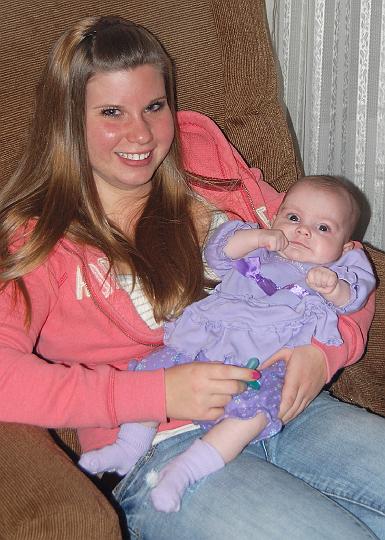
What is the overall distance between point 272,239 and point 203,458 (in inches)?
16.1

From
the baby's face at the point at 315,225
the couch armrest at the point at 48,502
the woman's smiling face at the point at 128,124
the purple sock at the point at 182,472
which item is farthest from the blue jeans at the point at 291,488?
the woman's smiling face at the point at 128,124

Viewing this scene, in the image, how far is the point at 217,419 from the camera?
4.20 feet

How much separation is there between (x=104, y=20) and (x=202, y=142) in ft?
1.18

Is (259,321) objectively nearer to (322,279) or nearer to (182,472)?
(322,279)

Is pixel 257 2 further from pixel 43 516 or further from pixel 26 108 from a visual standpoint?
pixel 43 516

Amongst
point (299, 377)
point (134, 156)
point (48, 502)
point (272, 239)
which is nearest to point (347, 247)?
point (272, 239)

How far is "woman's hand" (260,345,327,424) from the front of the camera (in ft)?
4.39

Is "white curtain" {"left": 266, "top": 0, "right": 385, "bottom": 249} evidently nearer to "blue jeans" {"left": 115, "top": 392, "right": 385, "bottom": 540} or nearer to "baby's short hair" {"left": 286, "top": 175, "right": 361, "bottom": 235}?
"baby's short hair" {"left": 286, "top": 175, "right": 361, "bottom": 235}

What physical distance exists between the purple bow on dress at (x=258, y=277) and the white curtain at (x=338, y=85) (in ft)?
3.17

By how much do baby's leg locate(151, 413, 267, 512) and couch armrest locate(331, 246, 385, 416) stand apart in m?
0.49

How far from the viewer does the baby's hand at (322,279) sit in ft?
4.36

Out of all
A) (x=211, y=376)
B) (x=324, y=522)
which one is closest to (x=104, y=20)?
(x=211, y=376)

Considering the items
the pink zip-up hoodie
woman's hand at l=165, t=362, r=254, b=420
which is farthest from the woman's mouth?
woman's hand at l=165, t=362, r=254, b=420

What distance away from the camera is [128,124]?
1407 mm
